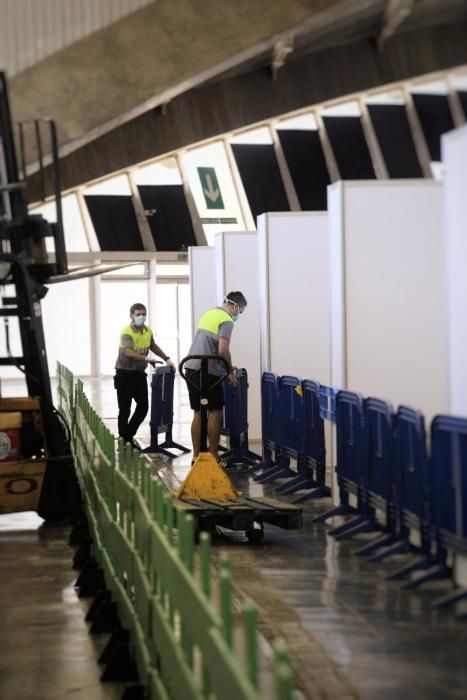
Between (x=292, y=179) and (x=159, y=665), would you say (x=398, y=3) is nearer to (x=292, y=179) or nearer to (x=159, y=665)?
(x=292, y=179)

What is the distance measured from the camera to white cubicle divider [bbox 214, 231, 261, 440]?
51.7 feet

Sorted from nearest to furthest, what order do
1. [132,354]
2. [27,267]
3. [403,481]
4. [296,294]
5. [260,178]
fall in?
[403,481]
[27,267]
[296,294]
[132,354]
[260,178]

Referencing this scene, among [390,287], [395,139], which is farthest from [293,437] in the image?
[395,139]

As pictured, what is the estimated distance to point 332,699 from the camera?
16.5 feet

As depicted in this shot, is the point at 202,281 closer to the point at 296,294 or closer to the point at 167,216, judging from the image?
the point at 296,294

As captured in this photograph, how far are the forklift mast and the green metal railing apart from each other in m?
1.36

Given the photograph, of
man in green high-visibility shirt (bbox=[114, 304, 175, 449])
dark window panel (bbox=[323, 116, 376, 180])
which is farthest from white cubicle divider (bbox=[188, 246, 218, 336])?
dark window panel (bbox=[323, 116, 376, 180])

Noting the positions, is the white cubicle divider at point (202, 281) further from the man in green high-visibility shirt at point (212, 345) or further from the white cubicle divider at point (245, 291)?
the man in green high-visibility shirt at point (212, 345)

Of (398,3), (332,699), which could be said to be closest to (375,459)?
(332,699)

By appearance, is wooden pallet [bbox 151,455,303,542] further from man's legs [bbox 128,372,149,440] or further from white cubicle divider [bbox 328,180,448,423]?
man's legs [bbox 128,372,149,440]

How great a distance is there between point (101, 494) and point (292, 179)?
1017 inches

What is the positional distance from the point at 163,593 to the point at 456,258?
3203mm

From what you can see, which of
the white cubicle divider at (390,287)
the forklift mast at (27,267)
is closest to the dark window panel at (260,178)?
the white cubicle divider at (390,287)

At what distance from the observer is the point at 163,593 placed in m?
4.84
